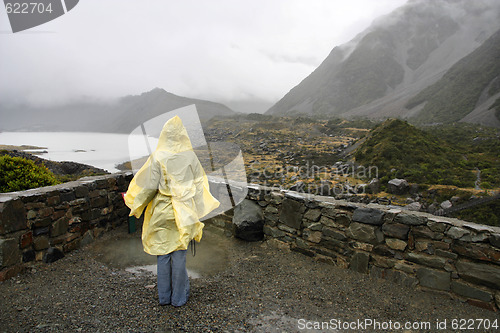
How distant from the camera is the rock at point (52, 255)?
4.09 meters

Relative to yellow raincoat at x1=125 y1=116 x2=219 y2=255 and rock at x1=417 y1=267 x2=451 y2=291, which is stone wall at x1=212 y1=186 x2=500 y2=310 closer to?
rock at x1=417 y1=267 x2=451 y2=291

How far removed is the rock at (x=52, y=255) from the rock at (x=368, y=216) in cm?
446

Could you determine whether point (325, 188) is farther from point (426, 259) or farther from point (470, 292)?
point (470, 292)

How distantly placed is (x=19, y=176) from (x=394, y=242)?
6190 mm

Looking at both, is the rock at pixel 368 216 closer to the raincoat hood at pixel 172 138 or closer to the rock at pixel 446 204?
the raincoat hood at pixel 172 138

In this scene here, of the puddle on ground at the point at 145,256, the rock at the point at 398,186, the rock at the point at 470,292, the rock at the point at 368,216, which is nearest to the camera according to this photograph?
the rock at the point at 470,292

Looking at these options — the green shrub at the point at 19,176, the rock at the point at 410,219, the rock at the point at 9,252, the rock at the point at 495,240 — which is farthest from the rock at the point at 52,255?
the rock at the point at 495,240

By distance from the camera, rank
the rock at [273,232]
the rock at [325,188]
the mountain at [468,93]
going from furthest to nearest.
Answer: the mountain at [468,93] → the rock at [325,188] → the rock at [273,232]

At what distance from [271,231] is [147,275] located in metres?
2.22

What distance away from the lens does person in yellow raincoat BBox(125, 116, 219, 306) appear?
316 centimetres

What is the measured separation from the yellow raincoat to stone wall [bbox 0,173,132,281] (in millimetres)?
1714

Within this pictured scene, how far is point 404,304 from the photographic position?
3.49 metres

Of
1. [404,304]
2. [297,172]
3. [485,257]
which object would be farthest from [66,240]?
[297,172]

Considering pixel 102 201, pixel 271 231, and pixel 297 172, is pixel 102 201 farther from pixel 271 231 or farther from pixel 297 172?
pixel 297 172
